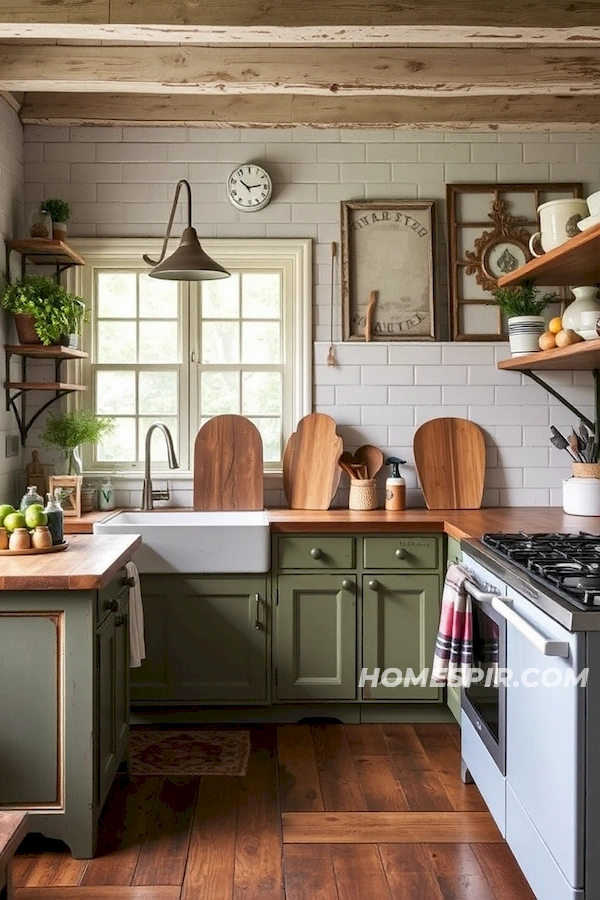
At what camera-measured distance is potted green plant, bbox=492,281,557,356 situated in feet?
14.1

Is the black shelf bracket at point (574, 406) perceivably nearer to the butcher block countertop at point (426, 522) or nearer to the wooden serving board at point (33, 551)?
the butcher block countertop at point (426, 522)

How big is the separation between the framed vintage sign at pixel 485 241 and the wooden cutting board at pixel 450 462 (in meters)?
0.48

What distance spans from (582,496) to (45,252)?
113 inches

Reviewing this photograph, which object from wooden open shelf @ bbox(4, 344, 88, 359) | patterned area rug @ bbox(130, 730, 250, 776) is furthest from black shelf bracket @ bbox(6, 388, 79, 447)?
patterned area rug @ bbox(130, 730, 250, 776)

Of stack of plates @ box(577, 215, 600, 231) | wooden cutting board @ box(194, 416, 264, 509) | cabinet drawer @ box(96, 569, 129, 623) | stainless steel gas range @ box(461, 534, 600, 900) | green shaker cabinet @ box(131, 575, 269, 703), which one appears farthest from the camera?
wooden cutting board @ box(194, 416, 264, 509)

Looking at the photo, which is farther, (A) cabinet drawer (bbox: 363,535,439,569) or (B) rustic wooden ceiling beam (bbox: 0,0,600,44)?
(A) cabinet drawer (bbox: 363,535,439,569)

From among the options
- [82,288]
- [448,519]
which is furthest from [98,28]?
[448,519]

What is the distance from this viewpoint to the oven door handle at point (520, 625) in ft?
A: 7.06

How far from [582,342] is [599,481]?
90 centimetres

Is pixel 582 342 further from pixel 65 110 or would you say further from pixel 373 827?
pixel 65 110

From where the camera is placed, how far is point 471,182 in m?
4.69

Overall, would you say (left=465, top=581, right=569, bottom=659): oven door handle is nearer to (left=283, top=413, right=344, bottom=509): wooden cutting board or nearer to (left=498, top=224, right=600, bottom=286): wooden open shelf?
(left=498, top=224, right=600, bottom=286): wooden open shelf

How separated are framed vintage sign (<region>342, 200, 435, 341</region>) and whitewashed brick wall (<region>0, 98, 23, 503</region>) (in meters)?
1.70

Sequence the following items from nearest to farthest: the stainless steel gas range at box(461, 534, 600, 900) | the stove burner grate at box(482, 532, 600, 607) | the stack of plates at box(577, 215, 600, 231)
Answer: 1. the stainless steel gas range at box(461, 534, 600, 900)
2. the stove burner grate at box(482, 532, 600, 607)
3. the stack of plates at box(577, 215, 600, 231)
